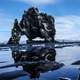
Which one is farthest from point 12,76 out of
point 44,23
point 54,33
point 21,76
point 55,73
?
point 44,23

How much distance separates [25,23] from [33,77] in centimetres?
11337

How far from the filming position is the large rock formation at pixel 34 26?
11188cm

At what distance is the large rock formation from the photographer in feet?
367

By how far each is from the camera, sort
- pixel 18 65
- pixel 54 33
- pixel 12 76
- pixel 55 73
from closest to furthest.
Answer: pixel 12 76 → pixel 55 73 → pixel 18 65 → pixel 54 33

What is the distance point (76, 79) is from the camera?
324 inches

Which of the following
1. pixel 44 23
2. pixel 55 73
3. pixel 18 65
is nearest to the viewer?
pixel 55 73

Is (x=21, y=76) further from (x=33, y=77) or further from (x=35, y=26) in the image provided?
(x=35, y=26)

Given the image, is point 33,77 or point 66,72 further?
point 66,72

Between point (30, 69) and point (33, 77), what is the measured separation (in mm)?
1101

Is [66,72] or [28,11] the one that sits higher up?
[28,11]

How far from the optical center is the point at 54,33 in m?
114

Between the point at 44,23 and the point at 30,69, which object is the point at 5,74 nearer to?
the point at 30,69

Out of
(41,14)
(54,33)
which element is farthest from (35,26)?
(54,33)

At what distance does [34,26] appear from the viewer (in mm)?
125500
